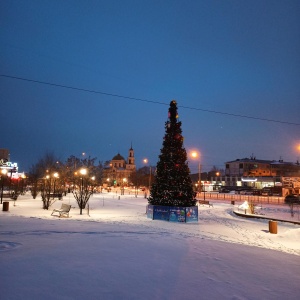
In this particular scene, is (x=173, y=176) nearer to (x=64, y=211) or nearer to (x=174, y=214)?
(x=174, y=214)

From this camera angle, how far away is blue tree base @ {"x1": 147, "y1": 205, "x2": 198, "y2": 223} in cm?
1861

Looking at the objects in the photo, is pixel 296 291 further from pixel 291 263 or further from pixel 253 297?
pixel 291 263

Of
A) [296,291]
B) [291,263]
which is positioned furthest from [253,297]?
[291,263]

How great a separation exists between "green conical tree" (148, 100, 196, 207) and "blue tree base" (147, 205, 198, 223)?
689 mm

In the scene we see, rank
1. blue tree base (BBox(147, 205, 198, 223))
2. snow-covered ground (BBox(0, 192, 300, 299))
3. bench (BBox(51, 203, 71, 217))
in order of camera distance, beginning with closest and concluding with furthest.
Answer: snow-covered ground (BBox(0, 192, 300, 299))
bench (BBox(51, 203, 71, 217))
blue tree base (BBox(147, 205, 198, 223))

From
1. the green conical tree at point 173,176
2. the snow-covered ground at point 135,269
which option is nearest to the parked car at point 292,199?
the green conical tree at point 173,176

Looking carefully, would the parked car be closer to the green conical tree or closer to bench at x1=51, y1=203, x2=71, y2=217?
the green conical tree

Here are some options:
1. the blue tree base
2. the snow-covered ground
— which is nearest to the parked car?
the blue tree base

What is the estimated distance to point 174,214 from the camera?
1872cm

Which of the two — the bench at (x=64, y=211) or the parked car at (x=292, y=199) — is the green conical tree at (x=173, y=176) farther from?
the parked car at (x=292, y=199)

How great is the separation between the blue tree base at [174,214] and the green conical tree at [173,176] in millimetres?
689

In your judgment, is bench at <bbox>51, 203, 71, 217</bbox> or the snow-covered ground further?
bench at <bbox>51, 203, 71, 217</bbox>

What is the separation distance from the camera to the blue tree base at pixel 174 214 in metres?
18.6

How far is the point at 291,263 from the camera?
8.30 metres
